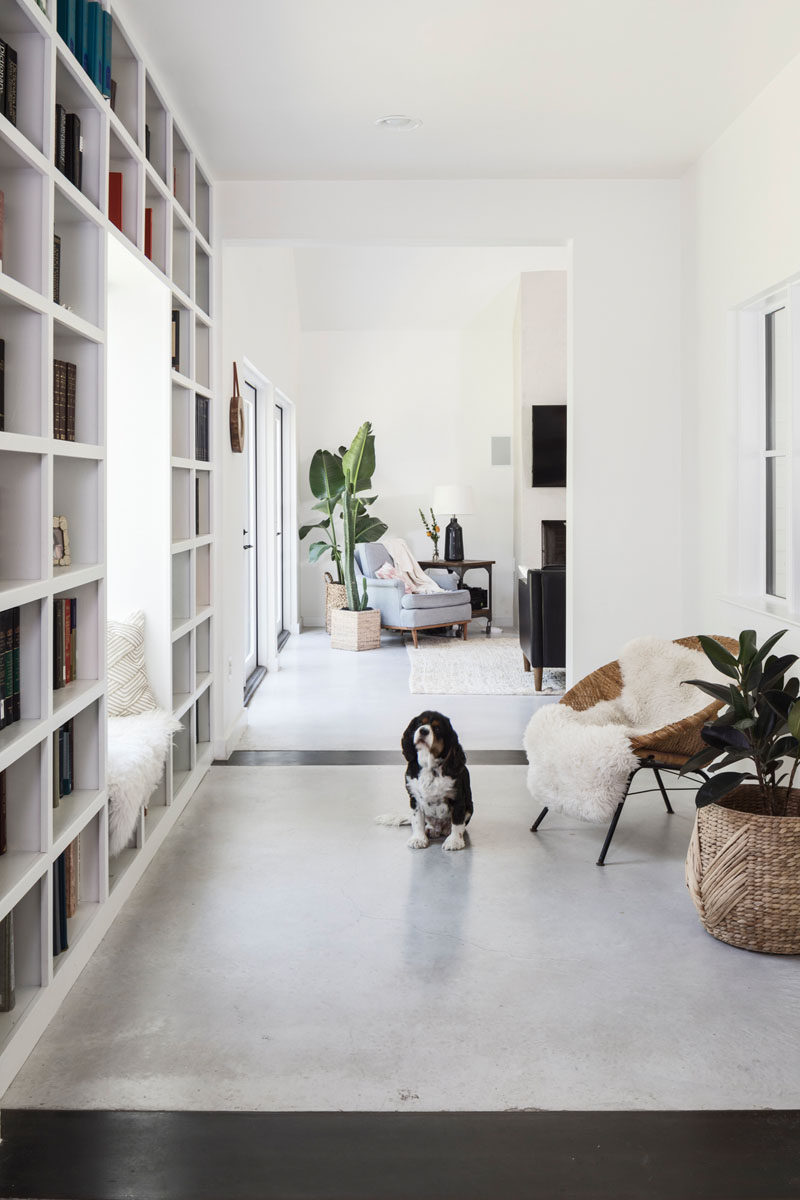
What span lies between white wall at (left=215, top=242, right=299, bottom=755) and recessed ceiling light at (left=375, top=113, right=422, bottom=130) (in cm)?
103

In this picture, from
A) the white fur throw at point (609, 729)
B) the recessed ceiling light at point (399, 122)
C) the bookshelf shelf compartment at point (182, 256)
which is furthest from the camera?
the bookshelf shelf compartment at point (182, 256)

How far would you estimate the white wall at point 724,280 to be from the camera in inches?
141

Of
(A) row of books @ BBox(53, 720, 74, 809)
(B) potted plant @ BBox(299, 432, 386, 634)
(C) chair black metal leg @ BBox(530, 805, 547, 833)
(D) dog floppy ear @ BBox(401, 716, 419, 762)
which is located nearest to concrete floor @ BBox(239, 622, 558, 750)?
(B) potted plant @ BBox(299, 432, 386, 634)

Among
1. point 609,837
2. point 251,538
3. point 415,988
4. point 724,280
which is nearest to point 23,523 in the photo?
point 415,988

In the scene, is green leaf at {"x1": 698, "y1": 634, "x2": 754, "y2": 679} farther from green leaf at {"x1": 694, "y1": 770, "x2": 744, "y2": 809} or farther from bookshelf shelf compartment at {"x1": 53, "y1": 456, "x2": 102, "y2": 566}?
bookshelf shelf compartment at {"x1": 53, "y1": 456, "x2": 102, "y2": 566}

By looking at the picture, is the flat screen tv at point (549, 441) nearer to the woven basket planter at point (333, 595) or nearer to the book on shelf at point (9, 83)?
the woven basket planter at point (333, 595)

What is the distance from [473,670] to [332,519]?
2826mm

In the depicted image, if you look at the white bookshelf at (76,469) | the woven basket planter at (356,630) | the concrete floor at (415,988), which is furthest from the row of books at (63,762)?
the woven basket planter at (356,630)

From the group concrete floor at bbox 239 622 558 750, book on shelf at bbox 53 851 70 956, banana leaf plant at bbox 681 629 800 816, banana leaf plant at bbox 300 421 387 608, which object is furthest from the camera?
banana leaf plant at bbox 300 421 387 608

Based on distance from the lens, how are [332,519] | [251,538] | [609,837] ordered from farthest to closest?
[332,519], [251,538], [609,837]

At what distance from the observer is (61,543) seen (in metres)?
2.75

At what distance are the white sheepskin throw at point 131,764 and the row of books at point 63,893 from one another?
0.20m

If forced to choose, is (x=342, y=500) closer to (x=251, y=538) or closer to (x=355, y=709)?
(x=251, y=538)

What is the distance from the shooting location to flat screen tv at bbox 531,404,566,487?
8.42m
